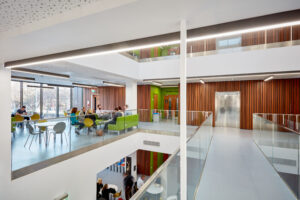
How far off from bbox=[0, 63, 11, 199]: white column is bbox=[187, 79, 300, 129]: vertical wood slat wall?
32.8ft

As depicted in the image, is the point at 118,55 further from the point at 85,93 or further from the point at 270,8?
the point at 85,93

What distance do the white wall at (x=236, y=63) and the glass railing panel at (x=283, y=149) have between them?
311 cm

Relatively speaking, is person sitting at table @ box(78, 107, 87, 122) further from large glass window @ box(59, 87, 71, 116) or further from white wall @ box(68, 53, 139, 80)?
large glass window @ box(59, 87, 71, 116)

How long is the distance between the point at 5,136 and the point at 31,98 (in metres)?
9.87

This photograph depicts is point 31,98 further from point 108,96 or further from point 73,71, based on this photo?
point 73,71

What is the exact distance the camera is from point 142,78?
9977 mm

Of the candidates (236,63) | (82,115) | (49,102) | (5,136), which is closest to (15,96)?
(49,102)

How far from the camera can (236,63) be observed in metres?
7.77

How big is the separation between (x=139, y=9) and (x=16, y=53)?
3.17 meters

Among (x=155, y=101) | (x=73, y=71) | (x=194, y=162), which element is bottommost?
(x=194, y=162)

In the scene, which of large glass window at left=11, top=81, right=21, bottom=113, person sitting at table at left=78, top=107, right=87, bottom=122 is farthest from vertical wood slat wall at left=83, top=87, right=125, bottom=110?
person sitting at table at left=78, top=107, right=87, bottom=122

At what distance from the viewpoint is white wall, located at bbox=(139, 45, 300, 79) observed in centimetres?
699

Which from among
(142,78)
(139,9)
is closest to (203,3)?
(139,9)

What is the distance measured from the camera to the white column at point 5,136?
379 centimetres
